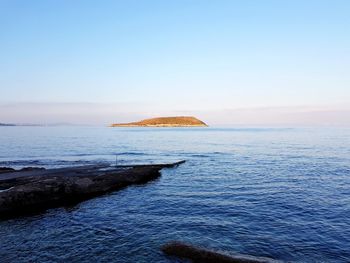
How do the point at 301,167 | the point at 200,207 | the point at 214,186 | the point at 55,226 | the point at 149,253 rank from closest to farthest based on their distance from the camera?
the point at 149,253 < the point at 55,226 < the point at 200,207 < the point at 214,186 < the point at 301,167

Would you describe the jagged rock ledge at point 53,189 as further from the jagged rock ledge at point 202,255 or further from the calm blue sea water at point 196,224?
the jagged rock ledge at point 202,255

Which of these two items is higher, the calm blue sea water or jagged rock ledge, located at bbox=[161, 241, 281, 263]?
jagged rock ledge, located at bbox=[161, 241, 281, 263]

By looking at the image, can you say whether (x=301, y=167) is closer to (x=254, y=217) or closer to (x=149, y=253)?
(x=254, y=217)

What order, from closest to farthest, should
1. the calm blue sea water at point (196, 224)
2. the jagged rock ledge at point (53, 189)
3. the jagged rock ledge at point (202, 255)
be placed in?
1. the jagged rock ledge at point (202, 255)
2. the calm blue sea water at point (196, 224)
3. the jagged rock ledge at point (53, 189)

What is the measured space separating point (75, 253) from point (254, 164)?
129ft

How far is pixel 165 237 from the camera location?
19344 millimetres

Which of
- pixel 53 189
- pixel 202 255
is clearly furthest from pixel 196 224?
pixel 53 189

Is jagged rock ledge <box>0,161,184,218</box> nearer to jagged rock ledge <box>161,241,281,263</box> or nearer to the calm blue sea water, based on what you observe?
the calm blue sea water

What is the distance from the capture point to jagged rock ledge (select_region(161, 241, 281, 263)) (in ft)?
51.1

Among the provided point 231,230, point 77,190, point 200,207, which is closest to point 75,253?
point 231,230

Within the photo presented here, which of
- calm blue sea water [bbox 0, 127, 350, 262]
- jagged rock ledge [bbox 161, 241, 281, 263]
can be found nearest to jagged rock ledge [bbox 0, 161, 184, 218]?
calm blue sea water [bbox 0, 127, 350, 262]

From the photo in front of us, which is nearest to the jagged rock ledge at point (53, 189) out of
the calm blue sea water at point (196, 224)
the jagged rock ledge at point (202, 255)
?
the calm blue sea water at point (196, 224)

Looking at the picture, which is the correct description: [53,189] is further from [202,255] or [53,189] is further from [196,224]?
[202,255]

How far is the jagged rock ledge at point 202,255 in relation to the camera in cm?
1556
